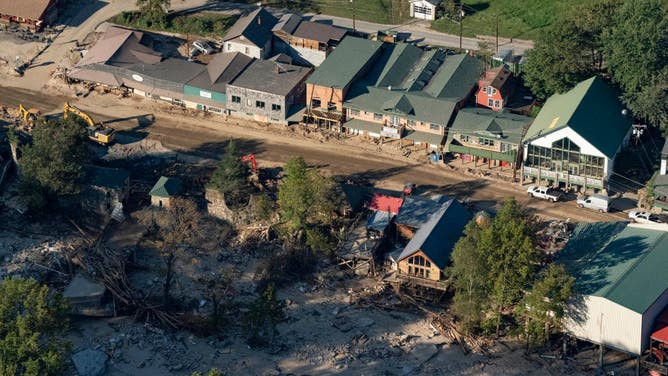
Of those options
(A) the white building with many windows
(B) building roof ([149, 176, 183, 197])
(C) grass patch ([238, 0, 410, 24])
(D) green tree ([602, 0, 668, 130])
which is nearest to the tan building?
(B) building roof ([149, 176, 183, 197])

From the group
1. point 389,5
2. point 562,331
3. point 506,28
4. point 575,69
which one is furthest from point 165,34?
point 562,331

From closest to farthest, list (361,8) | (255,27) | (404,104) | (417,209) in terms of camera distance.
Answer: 1. (417,209)
2. (404,104)
3. (255,27)
4. (361,8)

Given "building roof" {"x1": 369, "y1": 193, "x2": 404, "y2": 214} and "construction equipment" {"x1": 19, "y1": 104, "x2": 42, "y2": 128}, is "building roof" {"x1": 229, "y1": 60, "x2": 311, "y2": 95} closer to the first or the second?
"building roof" {"x1": 369, "y1": 193, "x2": 404, "y2": 214}

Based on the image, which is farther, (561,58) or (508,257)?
(561,58)

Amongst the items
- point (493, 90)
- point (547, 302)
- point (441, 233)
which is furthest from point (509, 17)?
point (547, 302)

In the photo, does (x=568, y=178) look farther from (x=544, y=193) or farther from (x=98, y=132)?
(x=98, y=132)

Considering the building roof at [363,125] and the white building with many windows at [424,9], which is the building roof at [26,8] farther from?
the white building with many windows at [424,9]
